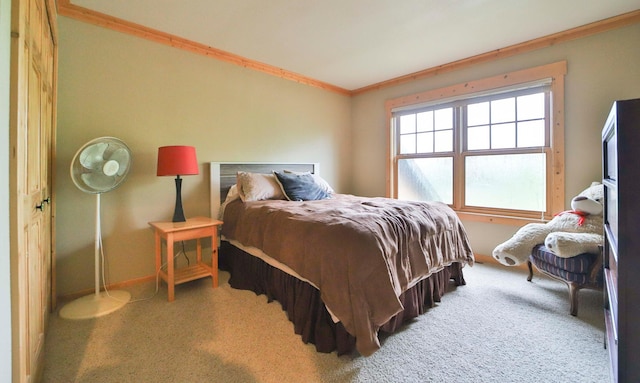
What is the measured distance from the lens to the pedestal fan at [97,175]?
2055 millimetres

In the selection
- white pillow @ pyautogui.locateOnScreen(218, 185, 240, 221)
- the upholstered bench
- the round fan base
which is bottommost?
the round fan base

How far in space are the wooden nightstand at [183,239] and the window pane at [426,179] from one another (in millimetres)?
2720

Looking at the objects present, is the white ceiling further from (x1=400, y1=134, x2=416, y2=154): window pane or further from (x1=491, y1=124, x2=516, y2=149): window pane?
(x1=400, y1=134, x2=416, y2=154): window pane

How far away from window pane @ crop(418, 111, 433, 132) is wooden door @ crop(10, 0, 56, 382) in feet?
12.4

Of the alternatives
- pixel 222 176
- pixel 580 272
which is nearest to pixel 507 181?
pixel 580 272

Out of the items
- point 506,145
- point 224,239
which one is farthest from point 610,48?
point 224,239

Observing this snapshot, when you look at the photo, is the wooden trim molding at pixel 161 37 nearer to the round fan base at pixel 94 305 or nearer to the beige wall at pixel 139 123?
the beige wall at pixel 139 123

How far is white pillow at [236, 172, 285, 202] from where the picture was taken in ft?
9.29

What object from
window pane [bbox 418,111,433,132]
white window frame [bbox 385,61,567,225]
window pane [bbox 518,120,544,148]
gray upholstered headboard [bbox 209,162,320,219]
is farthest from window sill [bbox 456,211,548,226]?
gray upholstered headboard [bbox 209,162,320,219]

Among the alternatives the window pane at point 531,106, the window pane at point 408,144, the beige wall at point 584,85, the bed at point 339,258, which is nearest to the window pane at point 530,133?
the window pane at point 531,106

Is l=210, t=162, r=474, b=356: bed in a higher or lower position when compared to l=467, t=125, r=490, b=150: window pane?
lower

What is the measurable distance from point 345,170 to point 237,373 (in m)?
3.52

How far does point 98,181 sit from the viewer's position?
213 centimetres

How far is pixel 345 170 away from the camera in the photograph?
464cm
